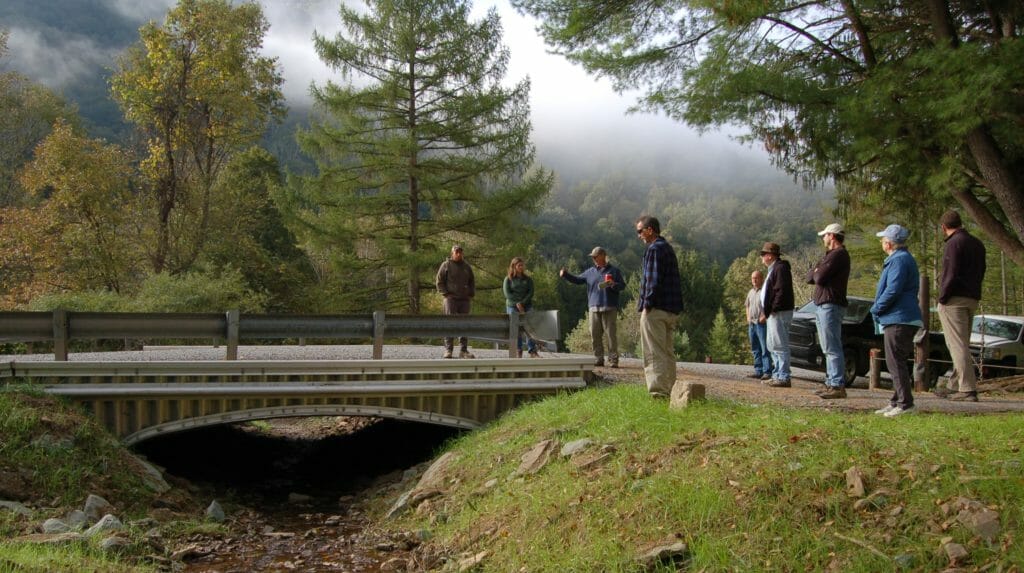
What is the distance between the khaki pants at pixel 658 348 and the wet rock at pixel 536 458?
1.27 m

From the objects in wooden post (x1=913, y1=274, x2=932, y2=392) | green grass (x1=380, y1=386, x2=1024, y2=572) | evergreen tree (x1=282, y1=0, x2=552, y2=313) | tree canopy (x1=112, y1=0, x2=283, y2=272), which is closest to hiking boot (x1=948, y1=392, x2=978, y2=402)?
green grass (x1=380, y1=386, x2=1024, y2=572)

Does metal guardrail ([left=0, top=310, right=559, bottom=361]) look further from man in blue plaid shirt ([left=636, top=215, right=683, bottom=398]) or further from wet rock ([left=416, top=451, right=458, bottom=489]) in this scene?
man in blue plaid shirt ([left=636, top=215, right=683, bottom=398])

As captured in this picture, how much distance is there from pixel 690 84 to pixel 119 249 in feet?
69.1

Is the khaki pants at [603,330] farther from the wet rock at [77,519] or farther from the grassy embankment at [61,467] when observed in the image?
the wet rock at [77,519]

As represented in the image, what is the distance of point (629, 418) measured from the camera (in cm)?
745

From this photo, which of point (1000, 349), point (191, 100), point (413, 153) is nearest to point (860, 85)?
point (1000, 349)

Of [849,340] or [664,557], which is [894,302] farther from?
[849,340]

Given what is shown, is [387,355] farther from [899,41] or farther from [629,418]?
[899,41]

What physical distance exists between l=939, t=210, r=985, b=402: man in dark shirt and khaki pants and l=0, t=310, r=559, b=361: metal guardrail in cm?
536

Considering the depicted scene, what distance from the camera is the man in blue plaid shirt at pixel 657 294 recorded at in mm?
7480

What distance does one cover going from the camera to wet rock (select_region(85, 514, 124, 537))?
6.27 meters

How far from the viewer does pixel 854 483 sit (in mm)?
5164

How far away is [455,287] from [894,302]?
21.9 ft

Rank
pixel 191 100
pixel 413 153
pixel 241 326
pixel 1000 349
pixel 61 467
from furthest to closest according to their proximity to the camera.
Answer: pixel 191 100 < pixel 413 153 < pixel 1000 349 < pixel 241 326 < pixel 61 467
